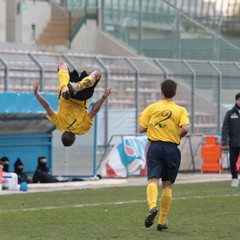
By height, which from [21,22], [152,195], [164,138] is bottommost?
[152,195]

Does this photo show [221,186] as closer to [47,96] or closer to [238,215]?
[47,96]

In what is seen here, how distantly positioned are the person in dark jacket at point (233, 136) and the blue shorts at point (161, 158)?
8.36m

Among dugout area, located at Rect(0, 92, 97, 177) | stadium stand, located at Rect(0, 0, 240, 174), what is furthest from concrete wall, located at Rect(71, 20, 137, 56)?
dugout area, located at Rect(0, 92, 97, 177)

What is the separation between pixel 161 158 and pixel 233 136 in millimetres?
8789

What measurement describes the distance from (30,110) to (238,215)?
909 cm

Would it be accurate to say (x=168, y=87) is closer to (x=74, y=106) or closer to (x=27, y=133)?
(x=74, y=106)

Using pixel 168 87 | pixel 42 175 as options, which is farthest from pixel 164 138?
pixel 42 175

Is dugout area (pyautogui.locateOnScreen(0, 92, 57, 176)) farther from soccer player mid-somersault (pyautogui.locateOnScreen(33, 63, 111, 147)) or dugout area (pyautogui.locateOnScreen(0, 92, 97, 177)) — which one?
soccer player mid-somersault (pyautogui.locateOnScreen(33, 63, 111, 147))

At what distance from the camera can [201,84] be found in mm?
30016

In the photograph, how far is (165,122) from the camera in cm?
1244

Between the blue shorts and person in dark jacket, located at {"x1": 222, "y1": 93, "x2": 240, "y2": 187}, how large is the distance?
836 centimetres

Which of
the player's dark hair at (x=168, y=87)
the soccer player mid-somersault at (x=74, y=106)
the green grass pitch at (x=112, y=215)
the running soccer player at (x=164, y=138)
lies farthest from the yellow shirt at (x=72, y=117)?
the player's dark hair at (x=168, y=87)

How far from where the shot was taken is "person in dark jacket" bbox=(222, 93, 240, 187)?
20750mm

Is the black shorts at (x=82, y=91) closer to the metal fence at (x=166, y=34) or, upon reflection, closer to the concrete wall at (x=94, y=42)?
the metal fence at (x=166, y=34)
